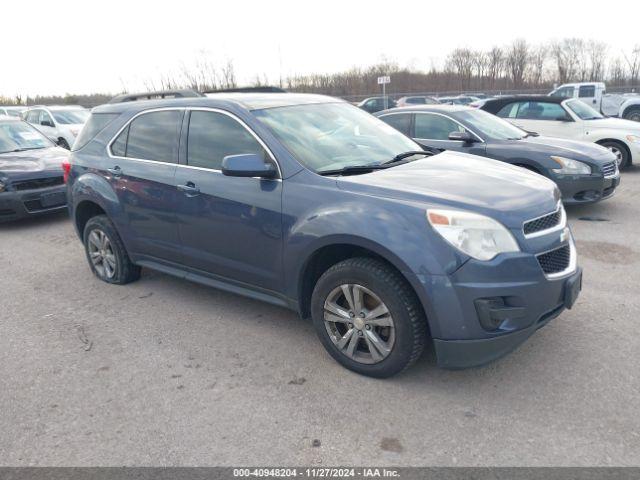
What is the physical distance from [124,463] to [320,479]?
3.35ft

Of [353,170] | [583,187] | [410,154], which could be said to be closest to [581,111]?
[583,187]

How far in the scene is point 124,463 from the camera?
8.70 ft

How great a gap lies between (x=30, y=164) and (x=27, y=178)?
15.5 inches

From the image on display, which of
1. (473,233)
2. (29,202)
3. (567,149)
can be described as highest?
(473,233)

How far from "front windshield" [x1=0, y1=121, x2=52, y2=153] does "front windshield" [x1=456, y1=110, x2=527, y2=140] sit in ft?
23.6

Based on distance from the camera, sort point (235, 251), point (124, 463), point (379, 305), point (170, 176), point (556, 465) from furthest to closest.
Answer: point (170, 176), point (235, 251), point (379, 305), point (124, 463), point (556, 465)

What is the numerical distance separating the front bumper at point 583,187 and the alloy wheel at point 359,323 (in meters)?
4.86

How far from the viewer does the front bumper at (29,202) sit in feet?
24.9

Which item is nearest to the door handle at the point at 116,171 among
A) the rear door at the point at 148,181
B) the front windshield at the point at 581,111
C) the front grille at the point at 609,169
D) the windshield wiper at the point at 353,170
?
the rear door at the point at 148,181

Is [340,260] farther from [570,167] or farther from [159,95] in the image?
[570,167]

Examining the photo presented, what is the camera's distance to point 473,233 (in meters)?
2.89

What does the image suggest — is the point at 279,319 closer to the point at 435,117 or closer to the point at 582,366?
the point at 582,366

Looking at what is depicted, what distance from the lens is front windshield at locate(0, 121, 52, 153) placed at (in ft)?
28.5

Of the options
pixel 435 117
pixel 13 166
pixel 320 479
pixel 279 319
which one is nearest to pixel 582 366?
pixel 320 479
